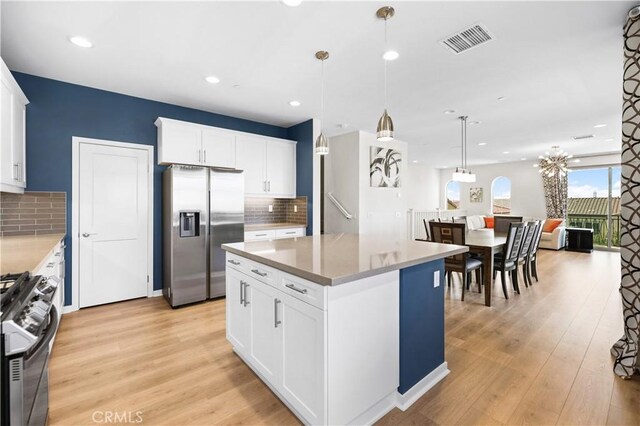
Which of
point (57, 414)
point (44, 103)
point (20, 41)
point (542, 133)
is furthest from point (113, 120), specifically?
point (542, 133)

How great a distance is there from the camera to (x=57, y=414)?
71.1 inches

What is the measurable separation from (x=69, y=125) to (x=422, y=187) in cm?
1002

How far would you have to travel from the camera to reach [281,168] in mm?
4957

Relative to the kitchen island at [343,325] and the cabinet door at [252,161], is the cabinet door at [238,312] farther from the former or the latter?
the cabinet door at [252,161]

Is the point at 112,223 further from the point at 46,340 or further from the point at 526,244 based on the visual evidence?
the point at 526,244

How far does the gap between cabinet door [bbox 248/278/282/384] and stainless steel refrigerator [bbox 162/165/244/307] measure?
77.5 inches

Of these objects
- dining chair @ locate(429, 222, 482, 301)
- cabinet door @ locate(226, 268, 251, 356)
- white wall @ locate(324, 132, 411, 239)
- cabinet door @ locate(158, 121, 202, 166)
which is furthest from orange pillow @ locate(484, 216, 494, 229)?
cabinet door @ locate(226, 268, 251, 356)

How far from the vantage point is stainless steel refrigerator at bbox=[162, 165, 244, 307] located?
12.0 feet

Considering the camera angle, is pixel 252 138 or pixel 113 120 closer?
pixel 113 120

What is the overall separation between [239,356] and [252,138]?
3180 mm

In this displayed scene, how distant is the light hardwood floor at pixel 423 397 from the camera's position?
181 cm

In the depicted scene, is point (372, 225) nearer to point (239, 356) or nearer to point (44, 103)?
point (239, 356)

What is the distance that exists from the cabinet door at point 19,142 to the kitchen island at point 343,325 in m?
2.43

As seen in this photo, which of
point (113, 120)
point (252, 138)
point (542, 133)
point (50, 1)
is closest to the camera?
point (50, 1)
